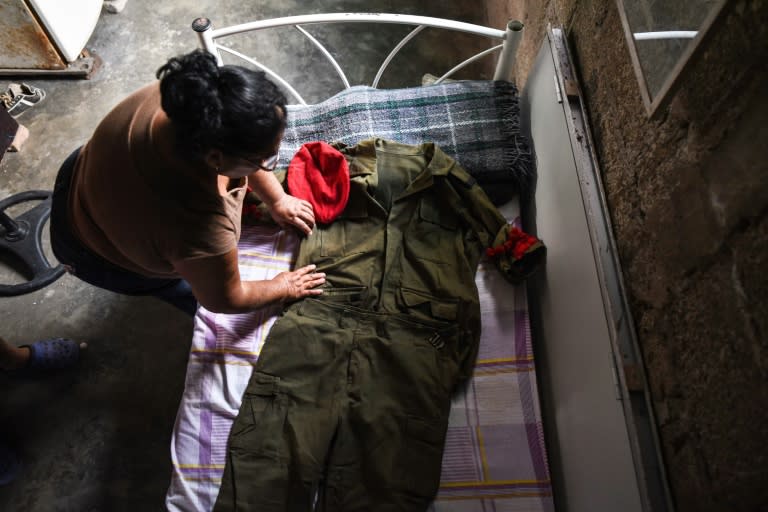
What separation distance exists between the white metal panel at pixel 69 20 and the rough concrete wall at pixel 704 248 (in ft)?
10.3

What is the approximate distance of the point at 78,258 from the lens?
4.82ft

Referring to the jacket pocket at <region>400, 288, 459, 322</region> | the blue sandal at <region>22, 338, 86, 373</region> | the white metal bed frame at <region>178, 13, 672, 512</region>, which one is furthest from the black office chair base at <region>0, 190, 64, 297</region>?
the jacket pocket at <region>400, 288, 459, 322</region>

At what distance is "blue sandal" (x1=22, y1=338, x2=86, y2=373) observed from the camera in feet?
7.10

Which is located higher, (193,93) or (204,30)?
(204,30)

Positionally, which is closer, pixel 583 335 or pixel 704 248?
pixel 704 248

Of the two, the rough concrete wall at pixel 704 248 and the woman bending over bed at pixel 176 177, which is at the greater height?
the woman bending over bed at pixel 176 177

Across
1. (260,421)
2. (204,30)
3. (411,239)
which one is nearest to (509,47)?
(411,239)

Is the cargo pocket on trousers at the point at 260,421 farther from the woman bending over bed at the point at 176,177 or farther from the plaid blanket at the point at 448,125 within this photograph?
the plaid blanket at the point at 448,125

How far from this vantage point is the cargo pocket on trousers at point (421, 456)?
4.83ft

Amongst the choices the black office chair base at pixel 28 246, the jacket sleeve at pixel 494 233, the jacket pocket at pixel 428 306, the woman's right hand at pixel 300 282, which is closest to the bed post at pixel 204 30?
the woman's right hand at pixel 300 282

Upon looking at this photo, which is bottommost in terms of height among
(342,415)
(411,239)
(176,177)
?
(342,415)

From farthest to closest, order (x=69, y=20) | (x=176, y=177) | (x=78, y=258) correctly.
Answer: (x=69, y=20), (x=78, y=258), (x=176, y=177)

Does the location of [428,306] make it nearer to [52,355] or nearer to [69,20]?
[52,355]

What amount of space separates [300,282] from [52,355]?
4.62 feet
